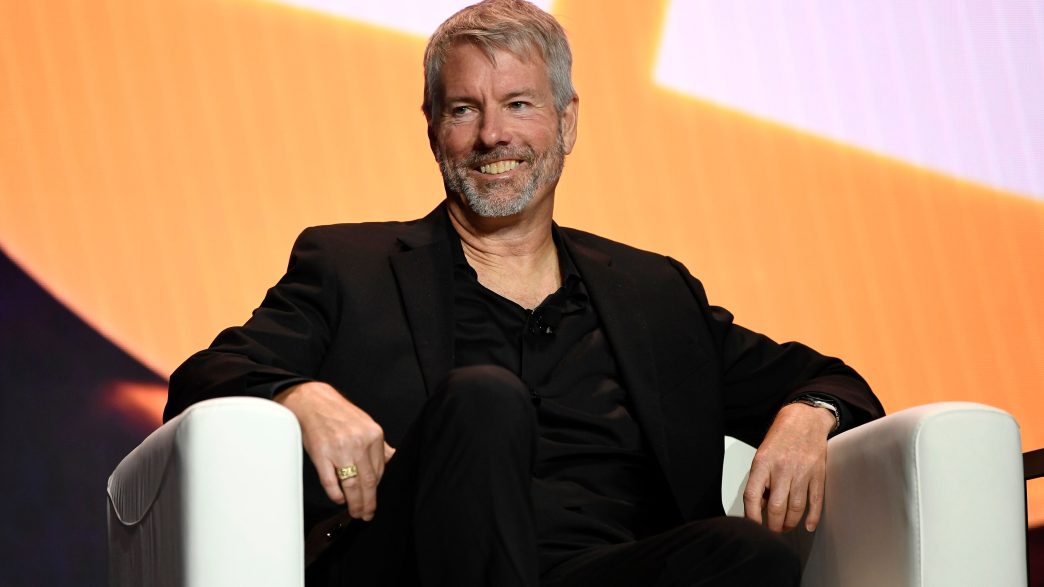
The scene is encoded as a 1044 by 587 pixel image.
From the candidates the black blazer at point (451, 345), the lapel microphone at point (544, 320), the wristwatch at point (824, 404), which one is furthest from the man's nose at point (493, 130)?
the wristwatch at point (824, 404)

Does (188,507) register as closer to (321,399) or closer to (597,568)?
(321,399)

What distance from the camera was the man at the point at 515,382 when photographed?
4.07ft

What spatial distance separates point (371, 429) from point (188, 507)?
196mm

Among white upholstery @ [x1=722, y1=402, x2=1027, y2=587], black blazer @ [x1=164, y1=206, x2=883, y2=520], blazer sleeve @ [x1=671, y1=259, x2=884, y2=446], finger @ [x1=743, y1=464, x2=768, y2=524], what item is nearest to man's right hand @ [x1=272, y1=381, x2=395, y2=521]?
black blazer @ [x1=164, y1=206, x2=883, y2=520]

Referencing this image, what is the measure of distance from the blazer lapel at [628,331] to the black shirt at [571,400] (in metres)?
0.02

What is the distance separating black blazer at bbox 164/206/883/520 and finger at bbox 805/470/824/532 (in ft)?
0.45

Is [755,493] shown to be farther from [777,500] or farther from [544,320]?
[544,320]

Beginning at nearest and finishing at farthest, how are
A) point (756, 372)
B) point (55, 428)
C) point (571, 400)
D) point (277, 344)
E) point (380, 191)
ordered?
1. point (277, 344)
2. point (571, 400)
3. point (756, 372)
4. point (55, 428)
5. point (380, 191)

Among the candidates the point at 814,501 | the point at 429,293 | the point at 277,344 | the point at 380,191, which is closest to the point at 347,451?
the point at 277,344

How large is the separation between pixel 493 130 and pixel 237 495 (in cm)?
81

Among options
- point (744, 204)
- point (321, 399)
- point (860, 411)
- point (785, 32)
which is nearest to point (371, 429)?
point (321, 399)

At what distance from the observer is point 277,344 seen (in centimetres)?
163

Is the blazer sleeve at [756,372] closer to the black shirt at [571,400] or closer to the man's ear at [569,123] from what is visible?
the black shirt at [571,400]

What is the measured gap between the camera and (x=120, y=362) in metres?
2.39
